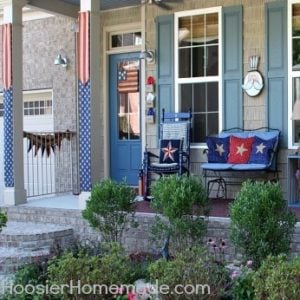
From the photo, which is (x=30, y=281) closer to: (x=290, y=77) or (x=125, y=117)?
(x=290, y=77)

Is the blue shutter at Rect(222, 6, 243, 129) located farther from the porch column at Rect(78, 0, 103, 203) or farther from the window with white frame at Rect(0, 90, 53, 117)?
the window with white frame at Rect(0, 90, 53, 117)

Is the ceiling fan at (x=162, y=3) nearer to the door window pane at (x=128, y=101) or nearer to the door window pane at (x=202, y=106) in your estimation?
the door window pane at (x=128, y=101)

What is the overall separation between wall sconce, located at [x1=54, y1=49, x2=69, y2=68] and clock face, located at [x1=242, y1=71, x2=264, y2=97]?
330cm

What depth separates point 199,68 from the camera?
8.86 m

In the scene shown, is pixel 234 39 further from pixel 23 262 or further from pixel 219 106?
pixel 23 262

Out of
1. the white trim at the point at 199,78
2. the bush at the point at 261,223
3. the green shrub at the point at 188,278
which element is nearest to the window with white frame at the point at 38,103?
the white trim at the point at 199,78

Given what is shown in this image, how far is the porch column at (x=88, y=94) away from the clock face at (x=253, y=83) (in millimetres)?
2121

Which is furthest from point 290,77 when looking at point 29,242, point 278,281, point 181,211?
point 278,281

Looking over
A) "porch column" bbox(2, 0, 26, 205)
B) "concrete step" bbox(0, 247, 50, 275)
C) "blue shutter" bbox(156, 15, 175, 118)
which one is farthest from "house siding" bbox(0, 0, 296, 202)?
"concrete step" bbox(0, 247, 50, 275)

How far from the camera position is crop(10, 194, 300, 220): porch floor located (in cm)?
730

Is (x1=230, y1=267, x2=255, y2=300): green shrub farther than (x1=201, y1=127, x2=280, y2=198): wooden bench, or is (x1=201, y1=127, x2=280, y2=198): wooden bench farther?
(x1=201, y1=127, x2=280, y2=198): wooden bench

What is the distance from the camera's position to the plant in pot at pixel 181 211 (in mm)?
5730

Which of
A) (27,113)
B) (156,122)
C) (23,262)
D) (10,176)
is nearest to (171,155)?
(156,122)

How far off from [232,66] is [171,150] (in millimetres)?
1471
